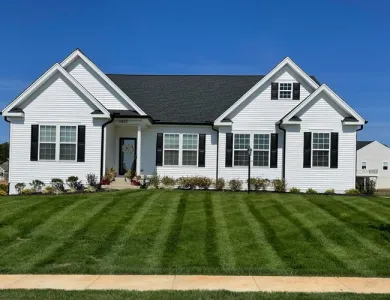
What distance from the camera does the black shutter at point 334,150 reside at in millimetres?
23547

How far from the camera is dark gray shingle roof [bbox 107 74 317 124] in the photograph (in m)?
25.8

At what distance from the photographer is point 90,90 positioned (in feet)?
80.3

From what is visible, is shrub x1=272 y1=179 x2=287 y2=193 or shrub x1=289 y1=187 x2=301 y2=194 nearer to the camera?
shrub x1=289 y1=187 x2=301 y2=194

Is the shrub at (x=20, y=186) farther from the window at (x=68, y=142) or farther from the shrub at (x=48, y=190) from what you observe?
the window at (x=68, y=142)

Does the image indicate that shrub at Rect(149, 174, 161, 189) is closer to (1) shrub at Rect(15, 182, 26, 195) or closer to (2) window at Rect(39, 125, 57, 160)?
(2) window at Rect(39, 125, 57, 160)

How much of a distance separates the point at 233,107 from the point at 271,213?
31.3 ft

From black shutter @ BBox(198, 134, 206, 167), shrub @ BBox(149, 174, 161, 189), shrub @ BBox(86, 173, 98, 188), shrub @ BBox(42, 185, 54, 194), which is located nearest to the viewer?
shrub @ BBox(42, 185, 54, 194)

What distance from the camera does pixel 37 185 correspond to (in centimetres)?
2228

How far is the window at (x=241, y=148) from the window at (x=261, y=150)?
434 mm

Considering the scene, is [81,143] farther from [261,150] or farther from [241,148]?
[261,150]

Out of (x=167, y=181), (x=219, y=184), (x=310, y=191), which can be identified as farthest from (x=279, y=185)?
(x=167, y=181)

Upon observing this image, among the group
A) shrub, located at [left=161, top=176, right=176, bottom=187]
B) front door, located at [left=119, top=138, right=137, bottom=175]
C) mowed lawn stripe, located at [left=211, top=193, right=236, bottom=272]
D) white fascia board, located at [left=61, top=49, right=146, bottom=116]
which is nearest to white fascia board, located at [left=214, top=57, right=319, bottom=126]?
shrub, located at [left=161, top=176, right=176, bottom=187]

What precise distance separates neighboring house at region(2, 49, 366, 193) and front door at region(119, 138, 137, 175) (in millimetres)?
56

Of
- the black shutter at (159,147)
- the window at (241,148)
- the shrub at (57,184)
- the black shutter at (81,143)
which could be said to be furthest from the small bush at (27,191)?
the window at (241,148)
